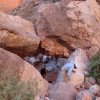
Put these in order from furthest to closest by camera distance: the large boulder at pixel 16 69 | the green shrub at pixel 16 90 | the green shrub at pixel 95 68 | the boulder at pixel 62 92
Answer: the green shrub at pixel 95 68 < the boulder at pixel 62 92 < the large boulder at pixel 16 69 < the green shrub at pixel 16 90

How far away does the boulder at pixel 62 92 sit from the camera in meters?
6.56

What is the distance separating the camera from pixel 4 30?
7223mm

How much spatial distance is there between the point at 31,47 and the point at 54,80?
33.8 inches

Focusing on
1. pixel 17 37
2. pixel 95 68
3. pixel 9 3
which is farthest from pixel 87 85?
pixel 9 3

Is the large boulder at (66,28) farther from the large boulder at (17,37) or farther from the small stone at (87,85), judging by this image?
the small stone at (87,85)

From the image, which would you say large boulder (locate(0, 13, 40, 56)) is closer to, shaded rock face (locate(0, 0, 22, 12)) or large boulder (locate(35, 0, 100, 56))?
large boulder (locate(35, 0, 100, 56))

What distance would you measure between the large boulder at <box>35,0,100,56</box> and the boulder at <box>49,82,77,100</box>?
4.63 feet

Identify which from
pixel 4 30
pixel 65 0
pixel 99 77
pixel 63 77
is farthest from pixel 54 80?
pixel 65 0

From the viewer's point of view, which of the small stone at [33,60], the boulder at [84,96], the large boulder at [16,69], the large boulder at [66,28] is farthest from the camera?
the small stone at [33,60]

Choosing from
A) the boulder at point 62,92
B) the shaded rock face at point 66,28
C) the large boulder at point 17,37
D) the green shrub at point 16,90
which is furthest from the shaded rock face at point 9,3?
the green shrub at point 16,90

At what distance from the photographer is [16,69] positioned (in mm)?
6289

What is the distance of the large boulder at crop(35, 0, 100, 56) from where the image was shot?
7996mm

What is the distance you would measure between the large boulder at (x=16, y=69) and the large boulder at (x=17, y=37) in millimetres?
880

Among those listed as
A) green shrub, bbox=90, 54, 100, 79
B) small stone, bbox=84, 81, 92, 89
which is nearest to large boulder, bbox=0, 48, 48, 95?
small stone, bbox=84, 81, 92, 89
